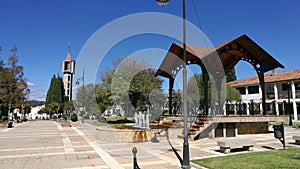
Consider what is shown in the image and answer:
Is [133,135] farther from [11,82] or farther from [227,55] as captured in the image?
[11,82]

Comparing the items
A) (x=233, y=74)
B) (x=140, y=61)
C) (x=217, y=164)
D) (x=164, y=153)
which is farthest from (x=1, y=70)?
(x=233, y=74)

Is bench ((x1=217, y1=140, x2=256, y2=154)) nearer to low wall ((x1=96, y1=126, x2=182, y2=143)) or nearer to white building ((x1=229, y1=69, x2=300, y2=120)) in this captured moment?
low wall ((x1=96, y1=126, x2=182, y2=143))

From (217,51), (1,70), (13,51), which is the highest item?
(13,51)

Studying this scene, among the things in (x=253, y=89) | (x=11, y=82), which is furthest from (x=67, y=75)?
(x=253, y=89)

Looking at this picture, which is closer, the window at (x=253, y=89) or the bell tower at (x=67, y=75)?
the window at (x=253, y=89)

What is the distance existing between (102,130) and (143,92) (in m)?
8.77

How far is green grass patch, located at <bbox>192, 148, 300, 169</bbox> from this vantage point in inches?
305

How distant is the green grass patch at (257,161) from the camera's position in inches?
305

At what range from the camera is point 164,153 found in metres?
10.7

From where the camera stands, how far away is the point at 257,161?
27.5 feet

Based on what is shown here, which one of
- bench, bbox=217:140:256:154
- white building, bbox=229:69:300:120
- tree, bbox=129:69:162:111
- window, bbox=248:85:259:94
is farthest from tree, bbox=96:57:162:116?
window, bbox=248:85:259:94

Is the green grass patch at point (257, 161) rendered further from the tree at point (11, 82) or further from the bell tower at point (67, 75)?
the bell tower at point (67, 75)

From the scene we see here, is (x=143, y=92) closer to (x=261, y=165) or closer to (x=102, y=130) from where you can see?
(x=102, y=130)

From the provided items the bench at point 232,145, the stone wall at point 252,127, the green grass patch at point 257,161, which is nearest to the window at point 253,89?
the stone wall at point 252,127
